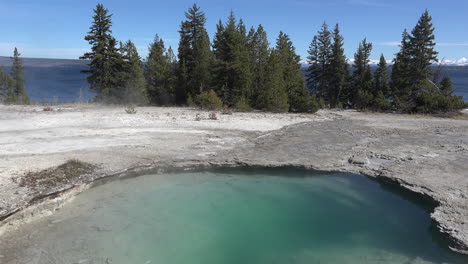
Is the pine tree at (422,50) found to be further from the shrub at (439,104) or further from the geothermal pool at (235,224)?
the geothermal pool at (235,224)

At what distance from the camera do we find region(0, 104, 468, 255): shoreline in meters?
6.85

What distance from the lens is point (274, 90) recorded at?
22.3 meters

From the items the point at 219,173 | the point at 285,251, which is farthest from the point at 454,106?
the point at 285,251

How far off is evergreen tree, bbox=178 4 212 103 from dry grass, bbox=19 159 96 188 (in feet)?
58.6

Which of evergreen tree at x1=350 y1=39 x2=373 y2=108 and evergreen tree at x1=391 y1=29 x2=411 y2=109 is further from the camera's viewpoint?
evergreen tree at x1=350 y1=39 x2=373 y2=108

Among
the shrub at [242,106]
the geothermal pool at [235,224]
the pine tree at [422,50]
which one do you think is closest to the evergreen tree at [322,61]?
the pine tree at [422,50]

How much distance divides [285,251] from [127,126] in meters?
10.6

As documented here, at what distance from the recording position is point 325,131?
15039mm

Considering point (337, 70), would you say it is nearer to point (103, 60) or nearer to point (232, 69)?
point (232, 69)

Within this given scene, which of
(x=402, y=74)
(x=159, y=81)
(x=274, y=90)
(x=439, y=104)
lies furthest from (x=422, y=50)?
(x=159, y=81)

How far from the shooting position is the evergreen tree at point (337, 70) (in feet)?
134

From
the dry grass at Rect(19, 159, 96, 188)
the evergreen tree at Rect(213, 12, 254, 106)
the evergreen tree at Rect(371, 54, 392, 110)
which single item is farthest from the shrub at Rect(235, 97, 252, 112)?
the evergreen tree at Rect(371, 54, 392, 110)

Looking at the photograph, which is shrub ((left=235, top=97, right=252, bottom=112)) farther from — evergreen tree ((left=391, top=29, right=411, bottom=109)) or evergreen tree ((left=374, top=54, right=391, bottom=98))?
evergreen tree ((left=374, top=54, right=391, bottom=98))

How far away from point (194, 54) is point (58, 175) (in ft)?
77.1
